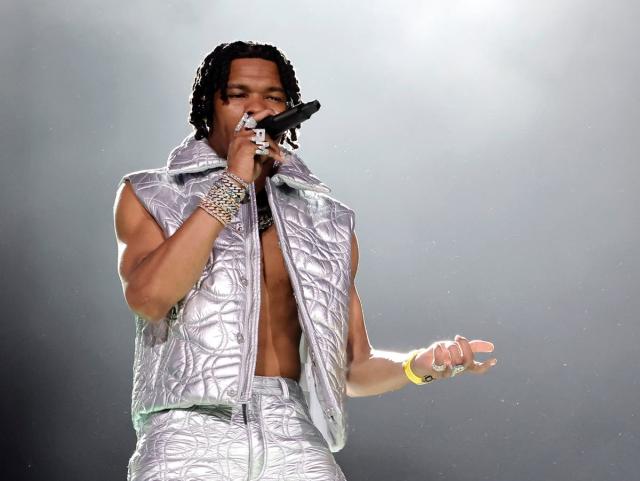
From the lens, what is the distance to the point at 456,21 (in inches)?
166

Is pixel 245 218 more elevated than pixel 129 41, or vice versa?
pixel 129 41

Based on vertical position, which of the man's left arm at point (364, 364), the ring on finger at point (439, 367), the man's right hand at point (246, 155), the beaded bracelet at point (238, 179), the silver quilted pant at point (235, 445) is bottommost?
the silver quilted pant at point (235, 445)

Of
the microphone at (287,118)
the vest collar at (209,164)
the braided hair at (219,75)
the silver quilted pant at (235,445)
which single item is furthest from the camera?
the braided hair at (219,75)

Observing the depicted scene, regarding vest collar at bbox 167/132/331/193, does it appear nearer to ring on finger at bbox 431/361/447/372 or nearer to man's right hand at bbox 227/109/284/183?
man's right hand at bbox 227/109/284/183

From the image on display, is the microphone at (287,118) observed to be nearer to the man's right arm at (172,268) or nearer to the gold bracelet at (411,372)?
the man's right arm at (172,268)

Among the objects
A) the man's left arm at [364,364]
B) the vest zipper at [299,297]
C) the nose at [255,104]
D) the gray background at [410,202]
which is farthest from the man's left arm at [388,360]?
the gray background at [410,202]

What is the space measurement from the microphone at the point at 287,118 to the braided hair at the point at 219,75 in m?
0.27

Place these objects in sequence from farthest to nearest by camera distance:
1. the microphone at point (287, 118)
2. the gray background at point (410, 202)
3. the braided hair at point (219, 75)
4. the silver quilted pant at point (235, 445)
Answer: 1. the gray background at point (410, 202)
2. the braided hair at point (219, 75)
3. the microphone at point (287, 118)
4. the silver quilted pant at point (235, 445)

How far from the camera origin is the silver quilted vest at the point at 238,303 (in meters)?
1.69

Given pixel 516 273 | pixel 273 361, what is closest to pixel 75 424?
pixel 516 273

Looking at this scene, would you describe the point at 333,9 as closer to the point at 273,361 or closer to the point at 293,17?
the point at 293,17

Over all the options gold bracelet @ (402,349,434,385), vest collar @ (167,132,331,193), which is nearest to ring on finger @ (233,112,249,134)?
vest collar @ (167,132,331,193)

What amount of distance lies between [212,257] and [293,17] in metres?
2.56

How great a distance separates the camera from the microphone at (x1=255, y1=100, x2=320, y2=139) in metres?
1.73
